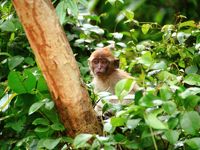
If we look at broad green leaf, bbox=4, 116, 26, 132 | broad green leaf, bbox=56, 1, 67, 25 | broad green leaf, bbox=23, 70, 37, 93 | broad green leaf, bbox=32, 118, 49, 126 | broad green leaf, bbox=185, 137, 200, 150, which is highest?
broad green leaf, bbox=56, 1, 67, 25

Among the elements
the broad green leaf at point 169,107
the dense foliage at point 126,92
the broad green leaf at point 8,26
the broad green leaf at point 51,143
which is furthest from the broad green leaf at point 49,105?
the broad green leaf at point 8,26

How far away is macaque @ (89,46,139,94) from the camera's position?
5.05 m

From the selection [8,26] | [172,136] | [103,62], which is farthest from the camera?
[103,62]

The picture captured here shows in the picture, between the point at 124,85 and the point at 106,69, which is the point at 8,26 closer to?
the point at 106,69

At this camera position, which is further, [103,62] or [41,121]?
[103,62]

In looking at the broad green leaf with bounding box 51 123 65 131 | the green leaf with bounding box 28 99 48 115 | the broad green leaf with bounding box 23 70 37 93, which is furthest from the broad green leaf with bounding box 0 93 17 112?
the broad green leaf with bounding box 51 123 65 131

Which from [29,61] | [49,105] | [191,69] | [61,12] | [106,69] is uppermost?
[61,12]

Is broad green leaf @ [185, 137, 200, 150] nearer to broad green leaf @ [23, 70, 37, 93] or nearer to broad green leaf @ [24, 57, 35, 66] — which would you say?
broad green leaf @ [23, 70, 37, 93]

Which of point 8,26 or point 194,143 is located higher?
point 8,26

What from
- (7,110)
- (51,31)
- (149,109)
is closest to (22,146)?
(7,110)

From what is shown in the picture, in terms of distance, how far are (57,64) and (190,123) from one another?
3.43 feet

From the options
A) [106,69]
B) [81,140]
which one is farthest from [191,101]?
[106,69]

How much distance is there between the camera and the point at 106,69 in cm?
510

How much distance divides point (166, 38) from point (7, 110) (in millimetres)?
1698
